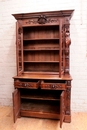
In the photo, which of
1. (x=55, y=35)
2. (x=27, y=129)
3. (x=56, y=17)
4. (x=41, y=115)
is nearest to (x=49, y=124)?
(x=41, y=115)

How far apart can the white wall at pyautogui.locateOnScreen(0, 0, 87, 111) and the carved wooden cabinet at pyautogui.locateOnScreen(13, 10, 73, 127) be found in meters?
0.31

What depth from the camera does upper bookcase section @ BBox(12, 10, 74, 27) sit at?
2.41 meters

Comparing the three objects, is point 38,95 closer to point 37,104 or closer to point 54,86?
point 37,104

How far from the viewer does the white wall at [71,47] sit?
2.69 m

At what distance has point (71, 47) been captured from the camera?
2.74 metres

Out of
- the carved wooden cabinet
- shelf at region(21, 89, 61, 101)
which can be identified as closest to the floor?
the carved wooden cabinet

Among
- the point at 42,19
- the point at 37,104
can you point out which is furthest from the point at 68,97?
the point at 42,19

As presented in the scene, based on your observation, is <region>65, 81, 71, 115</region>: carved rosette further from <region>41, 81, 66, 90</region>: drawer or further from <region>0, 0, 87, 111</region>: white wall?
<region>0, 0, 87, 111</region>: white wall

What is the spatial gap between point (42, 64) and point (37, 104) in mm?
831

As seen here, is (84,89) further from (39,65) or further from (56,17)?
(56,17)

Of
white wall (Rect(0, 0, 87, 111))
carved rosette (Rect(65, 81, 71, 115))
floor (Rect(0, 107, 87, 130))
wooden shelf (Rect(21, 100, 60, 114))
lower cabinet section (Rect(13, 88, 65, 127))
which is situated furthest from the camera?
white wall (Rect(0, 0, 87, 111))

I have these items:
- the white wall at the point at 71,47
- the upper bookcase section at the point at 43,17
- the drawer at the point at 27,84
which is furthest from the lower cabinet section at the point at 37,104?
the upper bookcase section at the point at 43,17

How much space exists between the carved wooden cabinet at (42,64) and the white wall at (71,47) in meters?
0.31

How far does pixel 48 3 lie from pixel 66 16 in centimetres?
60
